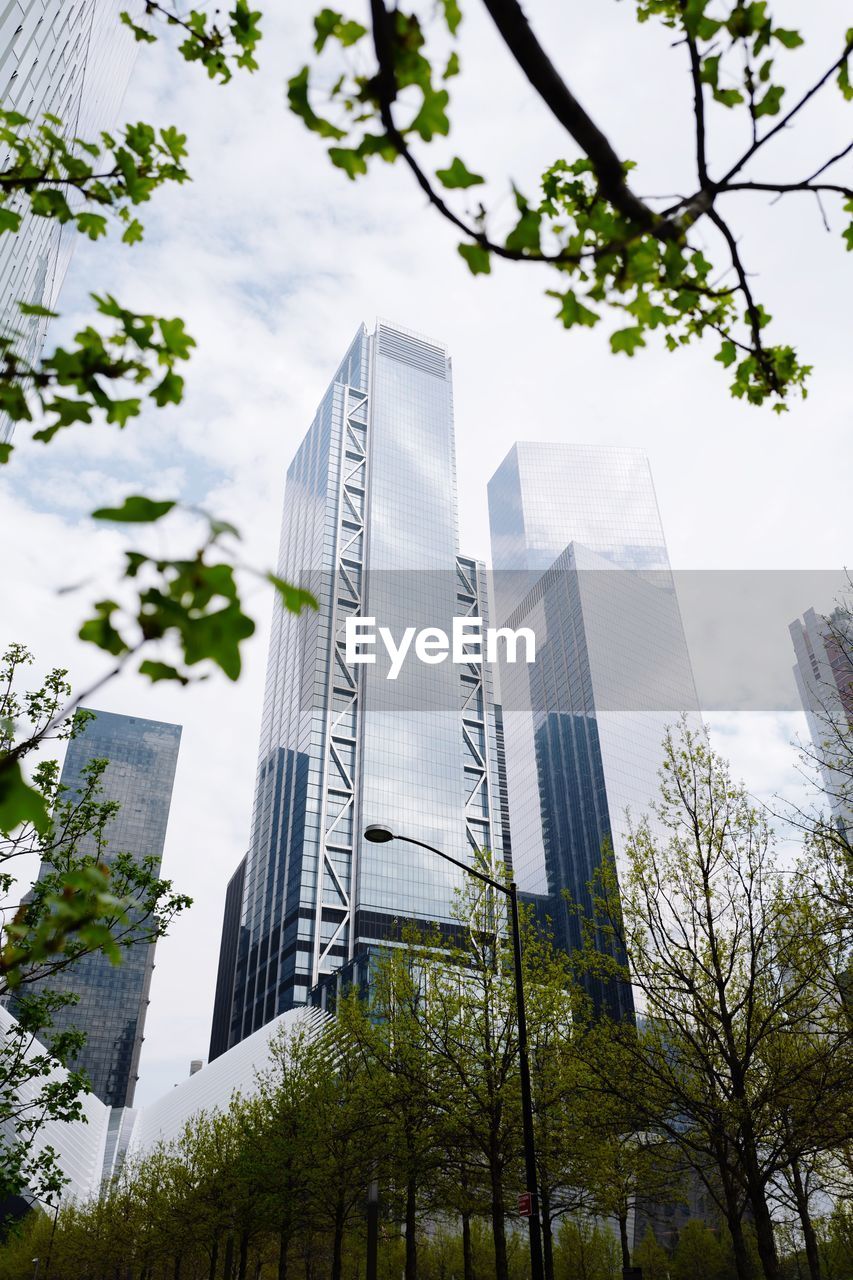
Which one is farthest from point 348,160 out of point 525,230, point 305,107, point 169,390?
point 169,390

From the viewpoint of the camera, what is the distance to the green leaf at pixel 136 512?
5.74 feet

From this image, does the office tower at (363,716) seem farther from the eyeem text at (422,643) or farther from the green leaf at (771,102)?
the green leaf at (771,102)

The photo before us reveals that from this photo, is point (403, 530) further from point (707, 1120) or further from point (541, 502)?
point (707, 1120)

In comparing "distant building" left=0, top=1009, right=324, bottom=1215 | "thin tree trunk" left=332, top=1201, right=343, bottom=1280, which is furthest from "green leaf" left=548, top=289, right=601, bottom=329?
"distant building" left=0, top=1009, right=324, bottom=1215

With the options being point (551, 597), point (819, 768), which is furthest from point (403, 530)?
point (819, 768)

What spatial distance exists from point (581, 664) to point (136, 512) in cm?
13279

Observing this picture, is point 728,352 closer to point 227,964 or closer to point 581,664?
point 581,664

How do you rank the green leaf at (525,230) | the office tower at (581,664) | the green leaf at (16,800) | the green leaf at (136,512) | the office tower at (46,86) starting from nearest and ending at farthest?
the green leaf at (136,512) → the green leaf at (16,800) → the green leaf at (525,230) → the office tower at (46,86) → the office tower at (581,664)

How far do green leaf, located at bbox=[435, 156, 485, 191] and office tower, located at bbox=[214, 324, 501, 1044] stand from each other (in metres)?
98.7

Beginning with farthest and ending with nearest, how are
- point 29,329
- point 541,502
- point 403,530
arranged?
point 541,502
point 403,530
point 29,329

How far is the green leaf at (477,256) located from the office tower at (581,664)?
339 feet

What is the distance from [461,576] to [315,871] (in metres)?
56.6

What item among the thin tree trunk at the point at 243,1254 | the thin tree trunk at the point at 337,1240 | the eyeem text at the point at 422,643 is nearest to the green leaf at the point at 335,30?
the thin tree trunk at the point at 337,1240

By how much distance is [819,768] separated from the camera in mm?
15172
